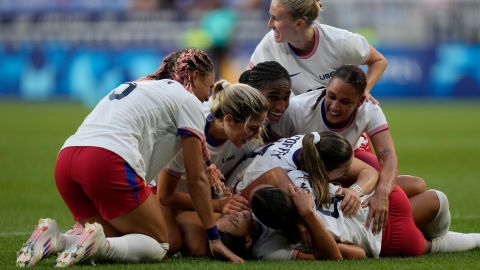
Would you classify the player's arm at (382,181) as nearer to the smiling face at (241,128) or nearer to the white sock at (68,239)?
the smiling face at (241,128)

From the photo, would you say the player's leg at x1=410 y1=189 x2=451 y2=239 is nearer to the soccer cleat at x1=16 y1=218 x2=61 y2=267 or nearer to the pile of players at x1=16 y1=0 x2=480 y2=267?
the pile of players at x1=16 y1=0 x2=480 y2=267

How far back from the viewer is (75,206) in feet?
20.8

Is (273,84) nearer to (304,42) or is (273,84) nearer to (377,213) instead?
(304,42)

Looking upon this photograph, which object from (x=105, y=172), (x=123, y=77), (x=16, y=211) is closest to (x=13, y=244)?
(x=105, y=172)

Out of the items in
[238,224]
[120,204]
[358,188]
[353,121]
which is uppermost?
[353,121]

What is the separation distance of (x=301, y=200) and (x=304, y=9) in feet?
7.17

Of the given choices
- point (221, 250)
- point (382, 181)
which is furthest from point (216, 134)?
point (382, 181)

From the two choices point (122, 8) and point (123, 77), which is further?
point (122, 8)

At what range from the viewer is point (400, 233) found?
6.61 meters

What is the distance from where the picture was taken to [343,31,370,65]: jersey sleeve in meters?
8.09

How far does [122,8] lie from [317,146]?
20356mm

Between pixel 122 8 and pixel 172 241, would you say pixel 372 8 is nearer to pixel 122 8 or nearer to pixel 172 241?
pixel 122 8

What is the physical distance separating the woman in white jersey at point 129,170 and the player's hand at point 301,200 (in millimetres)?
512

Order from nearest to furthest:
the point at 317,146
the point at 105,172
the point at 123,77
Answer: the point at 105,172
the point at 317,146
the point at 123,77
